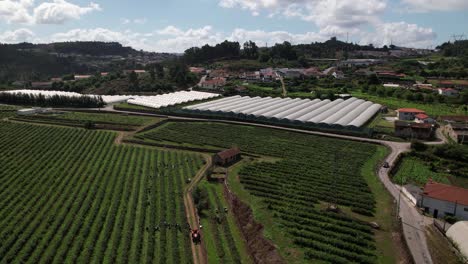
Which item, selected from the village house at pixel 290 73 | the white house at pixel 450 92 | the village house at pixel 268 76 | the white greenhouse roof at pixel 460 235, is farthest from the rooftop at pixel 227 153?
the village house at pixel 290 73

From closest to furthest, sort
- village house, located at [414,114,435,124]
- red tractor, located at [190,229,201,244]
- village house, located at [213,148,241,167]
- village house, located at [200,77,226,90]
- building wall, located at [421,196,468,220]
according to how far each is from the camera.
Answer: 1. red tractor, located at [190,229,201,244]
2. building wall, located at [421,196,468,220]
3. village house, located at [213,148,241,167]
4. village house, located at [414,114,435,124]
5. village house, located at [200,77,226,90]

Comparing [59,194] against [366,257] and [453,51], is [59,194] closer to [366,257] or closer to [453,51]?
[366,257]

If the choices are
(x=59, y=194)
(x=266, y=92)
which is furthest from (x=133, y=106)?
(x=59, y=194)

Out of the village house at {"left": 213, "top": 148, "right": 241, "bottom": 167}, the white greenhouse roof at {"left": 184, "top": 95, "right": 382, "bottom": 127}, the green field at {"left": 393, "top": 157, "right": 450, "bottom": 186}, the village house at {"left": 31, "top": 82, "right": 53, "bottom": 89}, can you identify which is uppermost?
the village house at {"left": 31, "top": 82, "right": 53, "bottom": 89}

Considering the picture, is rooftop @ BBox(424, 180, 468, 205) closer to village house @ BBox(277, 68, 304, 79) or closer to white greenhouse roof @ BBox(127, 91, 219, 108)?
white greenhouse roof @ BBox(127, 91, 219, 108)

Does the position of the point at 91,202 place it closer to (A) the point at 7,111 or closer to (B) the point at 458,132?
(B) the point at 458,132

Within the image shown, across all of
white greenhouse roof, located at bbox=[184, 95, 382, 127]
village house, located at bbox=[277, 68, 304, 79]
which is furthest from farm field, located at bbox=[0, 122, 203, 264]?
village house, located at bbox=[277, 68, 304, 79]

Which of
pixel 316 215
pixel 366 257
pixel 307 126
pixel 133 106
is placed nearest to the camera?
pixel 366 257
